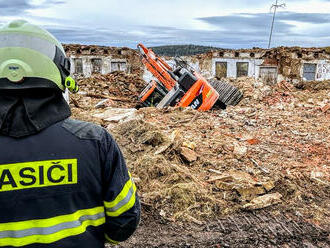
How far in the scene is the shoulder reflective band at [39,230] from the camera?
5.06 ft

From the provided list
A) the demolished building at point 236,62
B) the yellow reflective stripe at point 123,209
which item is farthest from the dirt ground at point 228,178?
the demolished building at point 236,62

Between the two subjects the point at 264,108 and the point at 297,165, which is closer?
the point at 297,165

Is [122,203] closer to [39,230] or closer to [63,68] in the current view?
[39,230]

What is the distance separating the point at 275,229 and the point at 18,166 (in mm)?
4036

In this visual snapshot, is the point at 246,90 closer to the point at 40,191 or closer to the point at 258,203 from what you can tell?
the point at 258,203

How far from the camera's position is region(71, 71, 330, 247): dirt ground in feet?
15.0

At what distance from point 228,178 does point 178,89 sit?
7.05 metres

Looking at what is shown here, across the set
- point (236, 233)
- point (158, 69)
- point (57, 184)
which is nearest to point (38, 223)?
point (57, 184)

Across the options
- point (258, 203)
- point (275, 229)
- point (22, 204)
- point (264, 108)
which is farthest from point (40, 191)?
point (264, 108)

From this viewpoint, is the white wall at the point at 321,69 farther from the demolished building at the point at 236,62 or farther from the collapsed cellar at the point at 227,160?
the collapsed cellar at the point at 227,160

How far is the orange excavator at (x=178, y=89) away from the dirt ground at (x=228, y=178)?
0.98m

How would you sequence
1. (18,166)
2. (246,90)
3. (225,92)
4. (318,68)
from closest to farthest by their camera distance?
1. (18,166)
2. (225,92)
3. (246,90)
4. (318,68)

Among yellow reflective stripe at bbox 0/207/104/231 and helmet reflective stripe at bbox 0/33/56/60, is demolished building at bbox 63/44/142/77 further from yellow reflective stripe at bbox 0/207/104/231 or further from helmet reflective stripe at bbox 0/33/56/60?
yellow reflective stripe at bbox 0/207/104/231

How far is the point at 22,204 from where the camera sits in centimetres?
152
